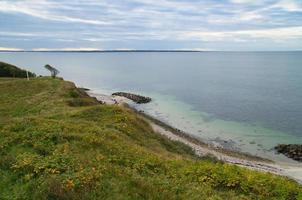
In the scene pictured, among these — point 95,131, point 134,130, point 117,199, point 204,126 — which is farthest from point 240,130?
point 117,199

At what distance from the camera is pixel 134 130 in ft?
88.6

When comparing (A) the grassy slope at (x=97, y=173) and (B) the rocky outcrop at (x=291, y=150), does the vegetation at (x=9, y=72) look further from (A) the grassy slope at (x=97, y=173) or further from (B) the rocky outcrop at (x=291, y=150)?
(B) the rocky outcrop at (x=291, y=150)

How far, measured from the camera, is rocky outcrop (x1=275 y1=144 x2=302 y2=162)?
41553 millimetres

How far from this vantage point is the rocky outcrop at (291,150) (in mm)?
41553

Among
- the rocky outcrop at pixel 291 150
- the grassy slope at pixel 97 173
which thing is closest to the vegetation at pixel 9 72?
the grassy slope at pixel 97 173

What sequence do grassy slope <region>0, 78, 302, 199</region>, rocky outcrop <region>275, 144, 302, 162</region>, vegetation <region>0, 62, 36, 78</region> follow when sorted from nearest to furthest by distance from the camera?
grassy slope <region>0, 78, 302, 199</region>, rocky outcrop <region>275, 144, 302, 162</region>, vegetation <region>0, 62, 36, 78</region>

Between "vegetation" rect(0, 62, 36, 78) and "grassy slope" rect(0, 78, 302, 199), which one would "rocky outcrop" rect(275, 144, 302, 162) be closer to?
"grassy slope" rect(0, 78, 302, 199)

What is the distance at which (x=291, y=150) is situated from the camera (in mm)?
43000

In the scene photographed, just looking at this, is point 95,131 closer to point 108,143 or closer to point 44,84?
point 108,143

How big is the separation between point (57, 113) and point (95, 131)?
9904 millimetres

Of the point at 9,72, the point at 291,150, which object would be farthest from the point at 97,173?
the point at 9,72

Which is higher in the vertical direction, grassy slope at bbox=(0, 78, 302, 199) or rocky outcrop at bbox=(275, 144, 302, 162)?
grassy slope at bbox=(0, 78, 302, 199)

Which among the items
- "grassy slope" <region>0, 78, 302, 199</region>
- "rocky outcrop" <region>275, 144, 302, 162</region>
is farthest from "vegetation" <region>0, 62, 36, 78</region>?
"rocky outcrop" <region>275, 144, 302, 162</region>

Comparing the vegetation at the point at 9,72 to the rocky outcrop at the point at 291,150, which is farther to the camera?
the vegetation at the point at 9,72
